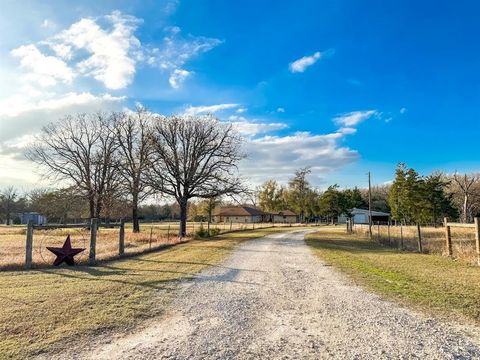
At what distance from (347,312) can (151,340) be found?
10.7 feet

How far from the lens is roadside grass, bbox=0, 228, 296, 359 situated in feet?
16.2

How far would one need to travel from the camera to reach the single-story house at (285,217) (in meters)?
96.5

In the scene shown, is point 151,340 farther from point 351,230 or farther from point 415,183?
point 351,230

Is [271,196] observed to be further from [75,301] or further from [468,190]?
[75,301]

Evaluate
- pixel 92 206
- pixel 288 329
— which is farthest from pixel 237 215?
pixel 288 329

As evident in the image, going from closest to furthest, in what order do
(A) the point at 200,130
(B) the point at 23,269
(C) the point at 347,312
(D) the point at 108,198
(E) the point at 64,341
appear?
(E) the point at 64,341
(C) the point at 347,312
(B) the point at 23,269
(A) the point at 200,130
(D) the point at 108,198

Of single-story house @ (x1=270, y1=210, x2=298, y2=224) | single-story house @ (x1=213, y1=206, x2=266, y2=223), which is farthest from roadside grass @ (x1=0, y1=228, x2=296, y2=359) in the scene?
single-story house @ (x1=270, y1=210, x2=298, y2=224)

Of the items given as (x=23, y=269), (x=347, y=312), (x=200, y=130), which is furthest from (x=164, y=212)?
(x=347, y=312)

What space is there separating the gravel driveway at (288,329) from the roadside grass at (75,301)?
59 cm

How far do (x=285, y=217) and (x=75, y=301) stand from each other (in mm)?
92166

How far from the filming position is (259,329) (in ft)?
17.2

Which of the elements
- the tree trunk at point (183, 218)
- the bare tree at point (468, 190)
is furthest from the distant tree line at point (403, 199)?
the tree trunk at point (183, 218)

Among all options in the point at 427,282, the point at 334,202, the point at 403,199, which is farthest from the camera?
the point at 334,202

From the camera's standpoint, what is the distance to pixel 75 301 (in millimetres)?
6875
